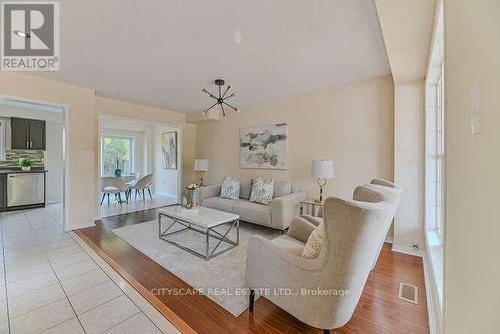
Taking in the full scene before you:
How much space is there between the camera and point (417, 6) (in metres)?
1.49

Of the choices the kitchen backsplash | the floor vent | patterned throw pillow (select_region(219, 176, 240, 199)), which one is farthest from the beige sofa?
the kitchen backsplash

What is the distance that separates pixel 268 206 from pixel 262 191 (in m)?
0.36

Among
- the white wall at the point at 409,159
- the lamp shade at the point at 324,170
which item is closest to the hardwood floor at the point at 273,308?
the white wall at the point at 409,159

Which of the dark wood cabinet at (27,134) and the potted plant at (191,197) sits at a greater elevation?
the dark wood cabinet at (27,134)

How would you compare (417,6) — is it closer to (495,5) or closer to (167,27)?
(495,5)

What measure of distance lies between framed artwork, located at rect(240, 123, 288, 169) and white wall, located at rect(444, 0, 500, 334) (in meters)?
3.20

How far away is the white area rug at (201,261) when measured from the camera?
6.40 ft

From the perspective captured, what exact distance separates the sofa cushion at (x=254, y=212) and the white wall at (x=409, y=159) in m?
1.79

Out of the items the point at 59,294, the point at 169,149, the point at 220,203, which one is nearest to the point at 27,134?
the point at 169,149

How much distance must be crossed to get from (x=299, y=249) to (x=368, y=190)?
28.1 inches

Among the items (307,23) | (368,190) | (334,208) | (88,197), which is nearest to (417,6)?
(307,23)

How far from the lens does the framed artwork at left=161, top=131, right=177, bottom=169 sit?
6714 millimetres

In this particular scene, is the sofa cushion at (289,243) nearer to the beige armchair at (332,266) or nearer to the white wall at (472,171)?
the beige armchair at (332,266)

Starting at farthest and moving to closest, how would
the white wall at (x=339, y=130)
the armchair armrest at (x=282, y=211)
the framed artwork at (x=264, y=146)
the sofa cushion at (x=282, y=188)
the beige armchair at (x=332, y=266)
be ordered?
the framed artwork at (x=264, y=146) < the sofa cushion at (x=282, y=188) < the armchair armrest at (x=282, y=211) < the white wall at (x=339, y=130) < the beige armchair at (x=332, y=266)
